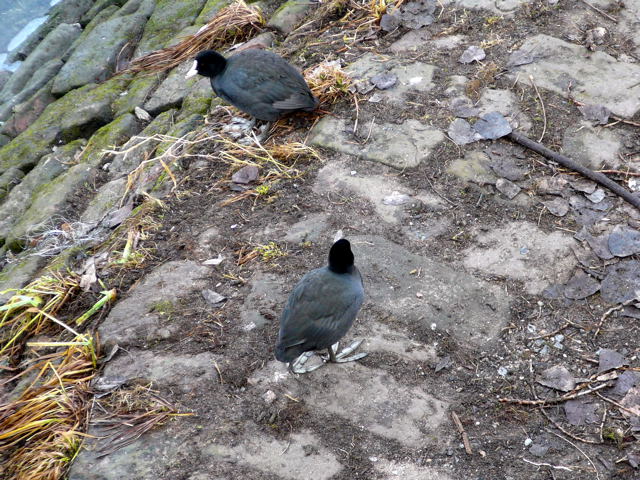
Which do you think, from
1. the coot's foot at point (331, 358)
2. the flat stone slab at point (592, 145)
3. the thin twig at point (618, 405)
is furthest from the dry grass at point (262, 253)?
the flat stone slab at point (592, 145)

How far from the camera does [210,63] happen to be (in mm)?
4867

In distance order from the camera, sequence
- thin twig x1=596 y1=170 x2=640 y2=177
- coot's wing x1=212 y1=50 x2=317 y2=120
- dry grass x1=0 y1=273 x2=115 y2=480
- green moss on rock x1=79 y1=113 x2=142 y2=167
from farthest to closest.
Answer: green moss on rock x1=79 y1=113 x2=142 y2=167, coot's wing x1=212 y1=50 x2=317 y2=120, thin twig x1=596 y1=170 x2=640 y2=177, dry grass x1=0 y1=273 x2=115 y2=480

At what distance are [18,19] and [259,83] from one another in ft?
32.5

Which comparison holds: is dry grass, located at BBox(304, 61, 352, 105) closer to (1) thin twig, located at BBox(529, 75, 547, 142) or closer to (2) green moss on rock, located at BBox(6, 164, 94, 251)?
(1) thin twig, located at BBox(529, 75, 547, 142)

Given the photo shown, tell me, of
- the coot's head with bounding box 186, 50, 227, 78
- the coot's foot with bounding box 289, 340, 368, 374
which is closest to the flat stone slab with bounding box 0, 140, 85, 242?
the coot's head with bounding box 186, 50, 227, 78

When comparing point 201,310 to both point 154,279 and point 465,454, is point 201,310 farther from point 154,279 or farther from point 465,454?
point 465,454

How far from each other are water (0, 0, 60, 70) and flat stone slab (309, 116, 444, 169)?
30.6 feet

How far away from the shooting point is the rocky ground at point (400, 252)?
2.75 meters

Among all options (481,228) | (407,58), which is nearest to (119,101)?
(407,58)

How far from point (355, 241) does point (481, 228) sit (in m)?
0.72

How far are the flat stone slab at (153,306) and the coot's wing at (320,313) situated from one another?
2.40 feet

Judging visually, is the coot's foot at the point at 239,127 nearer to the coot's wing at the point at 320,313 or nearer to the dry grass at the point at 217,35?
the dry grass at the point at 217,35

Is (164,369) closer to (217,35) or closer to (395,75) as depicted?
(395,75)

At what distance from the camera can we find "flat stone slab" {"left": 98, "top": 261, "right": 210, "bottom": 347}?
→ 333cm
